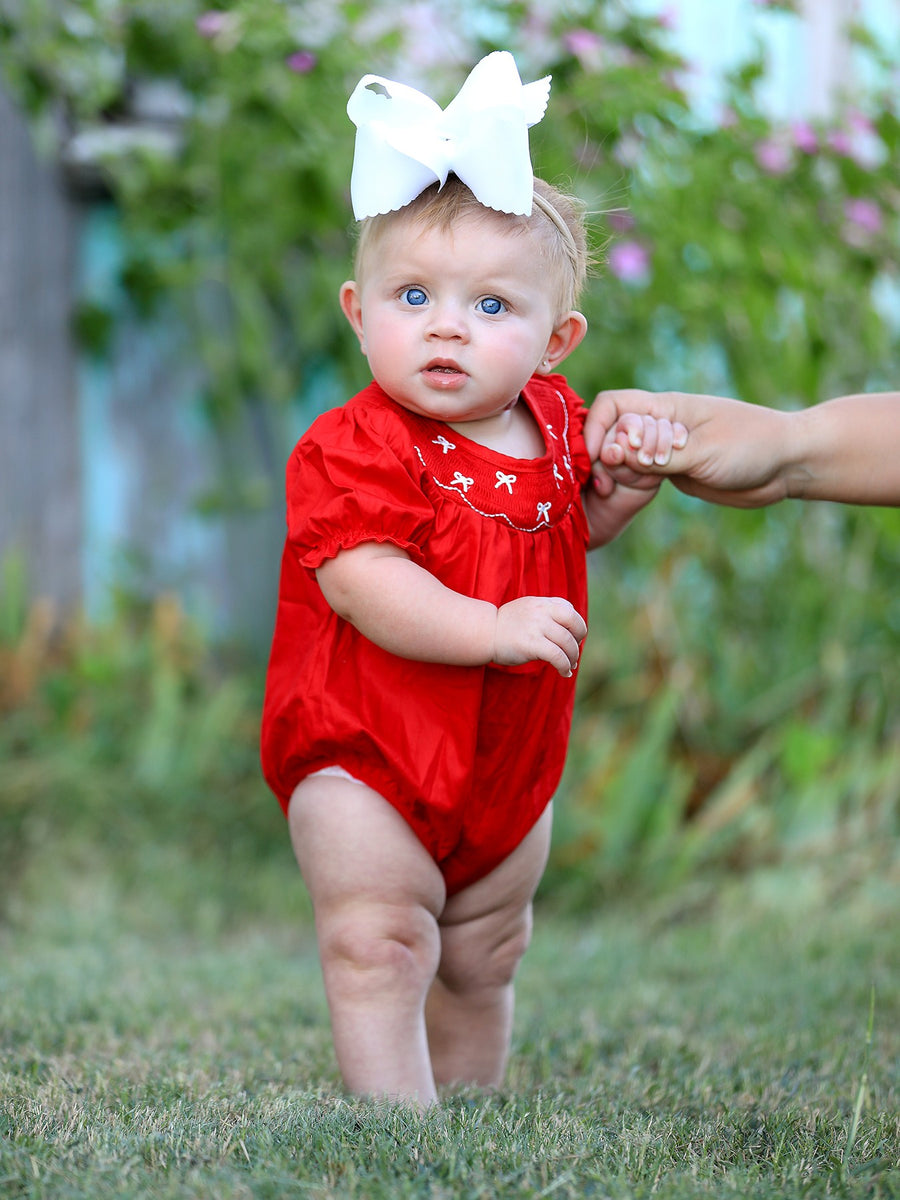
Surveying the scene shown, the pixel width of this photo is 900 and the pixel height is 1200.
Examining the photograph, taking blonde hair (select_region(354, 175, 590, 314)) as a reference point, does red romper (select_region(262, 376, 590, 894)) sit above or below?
below

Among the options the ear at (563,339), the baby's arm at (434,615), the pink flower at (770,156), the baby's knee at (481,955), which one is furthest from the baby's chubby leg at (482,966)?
the pink flower at (770,156)

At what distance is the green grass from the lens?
147 cm

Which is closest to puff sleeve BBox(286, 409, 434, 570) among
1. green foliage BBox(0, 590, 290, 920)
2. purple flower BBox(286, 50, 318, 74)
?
green foliage BBox(0, 590, 290, 920)

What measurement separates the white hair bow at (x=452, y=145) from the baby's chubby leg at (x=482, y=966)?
969 millimetres

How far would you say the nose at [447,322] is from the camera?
180cm

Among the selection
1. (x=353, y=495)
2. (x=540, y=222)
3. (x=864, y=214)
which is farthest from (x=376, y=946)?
(x=864, y=214)

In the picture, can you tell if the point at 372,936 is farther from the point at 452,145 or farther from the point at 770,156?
the point at 770,156

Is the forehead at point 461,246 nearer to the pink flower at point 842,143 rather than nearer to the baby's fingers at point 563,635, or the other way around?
the baby's fingers at point 563,635

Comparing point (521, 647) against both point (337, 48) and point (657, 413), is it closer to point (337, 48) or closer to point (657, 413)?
point (657, 413)

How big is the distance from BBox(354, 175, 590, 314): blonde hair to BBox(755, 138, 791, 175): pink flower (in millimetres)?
2412

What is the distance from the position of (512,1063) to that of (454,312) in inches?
51.4

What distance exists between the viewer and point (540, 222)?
6.20ft

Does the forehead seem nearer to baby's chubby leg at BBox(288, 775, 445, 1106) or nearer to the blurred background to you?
baby's chubby leg at BBox(288, 775, 445, 1106)

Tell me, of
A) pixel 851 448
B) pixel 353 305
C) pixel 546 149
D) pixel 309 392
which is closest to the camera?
pixel 353 305
